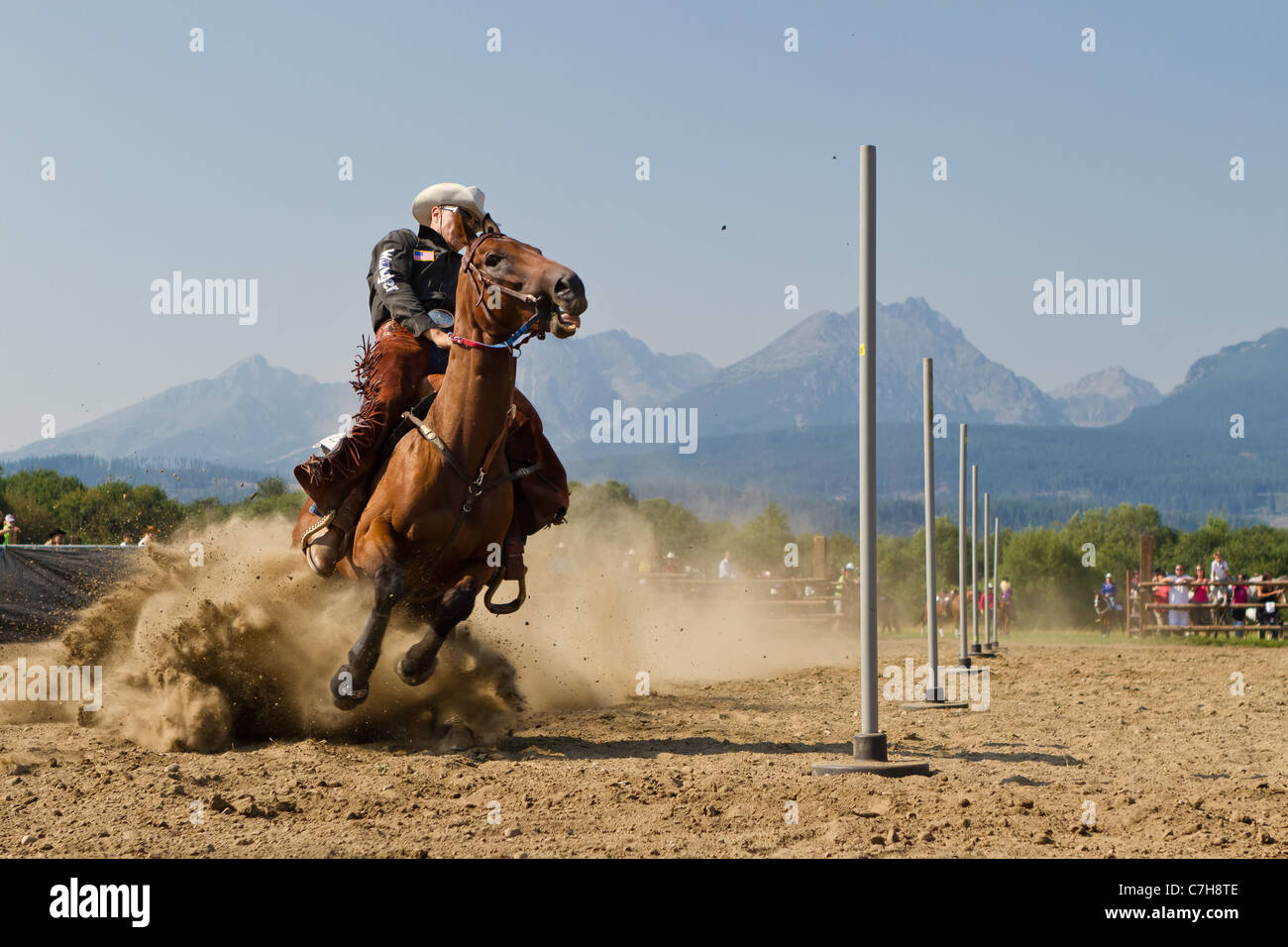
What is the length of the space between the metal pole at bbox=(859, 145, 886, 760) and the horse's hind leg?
3.13 meters

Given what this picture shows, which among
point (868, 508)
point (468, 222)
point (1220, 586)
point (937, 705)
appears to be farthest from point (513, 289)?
point (1220, 586)

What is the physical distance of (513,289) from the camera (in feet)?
26.9

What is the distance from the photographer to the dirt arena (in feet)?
21.4

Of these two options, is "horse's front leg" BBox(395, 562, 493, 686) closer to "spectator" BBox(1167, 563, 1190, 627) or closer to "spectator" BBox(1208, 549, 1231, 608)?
"spectator" BBox(1208, 549, 1231, 608)

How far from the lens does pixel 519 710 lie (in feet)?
38.8

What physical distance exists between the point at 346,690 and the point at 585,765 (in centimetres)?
172

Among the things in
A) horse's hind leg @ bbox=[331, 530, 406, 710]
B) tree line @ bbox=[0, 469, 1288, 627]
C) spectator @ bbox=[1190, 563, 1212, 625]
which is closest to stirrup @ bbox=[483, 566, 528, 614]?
horse's hind leg @ bbox=[331, 530, 406, 710]
